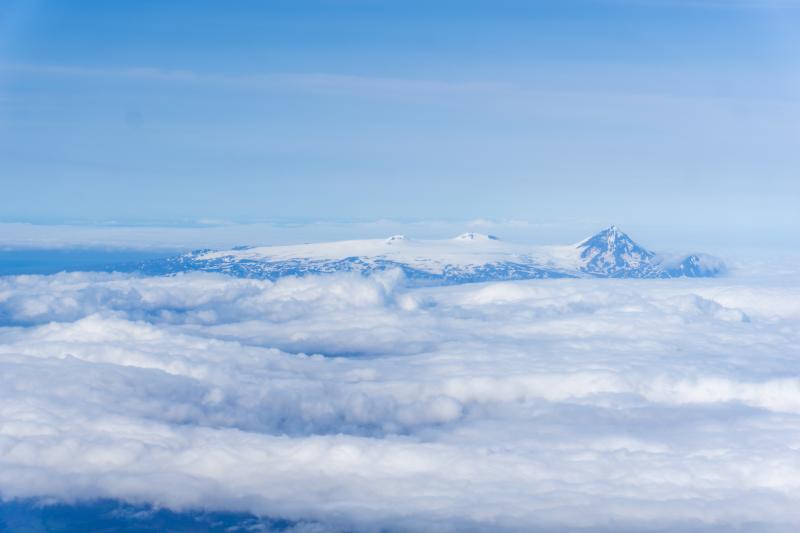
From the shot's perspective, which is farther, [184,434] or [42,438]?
[184,434]

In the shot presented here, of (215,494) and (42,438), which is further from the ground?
(42,438)

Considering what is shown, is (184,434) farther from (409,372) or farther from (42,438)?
(409,372)

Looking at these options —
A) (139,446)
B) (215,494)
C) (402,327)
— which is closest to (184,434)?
(139,446)

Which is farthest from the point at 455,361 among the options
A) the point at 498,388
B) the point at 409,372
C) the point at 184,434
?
the point at 184,434

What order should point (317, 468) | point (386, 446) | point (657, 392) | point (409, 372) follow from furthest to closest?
point (409, 372), point (657, 392), point (386, 446), point (317, 468)

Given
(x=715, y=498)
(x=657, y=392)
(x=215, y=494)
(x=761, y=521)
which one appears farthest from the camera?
(x=657, y=392)

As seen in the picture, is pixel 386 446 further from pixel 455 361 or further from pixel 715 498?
pixel 455 361
